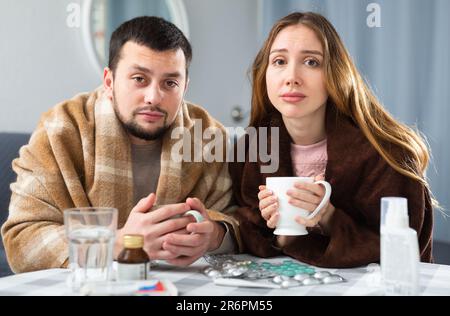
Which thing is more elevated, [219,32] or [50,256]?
[219,32]

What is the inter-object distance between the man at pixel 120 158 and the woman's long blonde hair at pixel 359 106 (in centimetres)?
28

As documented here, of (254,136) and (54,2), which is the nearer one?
(254,136)

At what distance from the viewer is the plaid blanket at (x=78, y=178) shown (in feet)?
3.76

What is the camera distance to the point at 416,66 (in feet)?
7.56

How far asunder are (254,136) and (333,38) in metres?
0.31

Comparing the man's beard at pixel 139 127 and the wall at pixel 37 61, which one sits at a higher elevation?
the wall at pixel 37 61

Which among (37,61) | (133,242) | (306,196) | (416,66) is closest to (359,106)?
(306,196)

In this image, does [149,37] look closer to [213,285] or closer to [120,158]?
[120,158]

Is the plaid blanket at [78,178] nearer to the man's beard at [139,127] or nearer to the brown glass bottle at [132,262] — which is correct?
the man's beard at [139,127]

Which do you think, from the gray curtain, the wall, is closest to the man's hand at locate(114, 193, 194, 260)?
the wall

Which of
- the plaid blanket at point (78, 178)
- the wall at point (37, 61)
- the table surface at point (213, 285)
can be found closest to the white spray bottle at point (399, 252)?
the table surface at point (213, 285)

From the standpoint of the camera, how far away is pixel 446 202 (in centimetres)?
226
